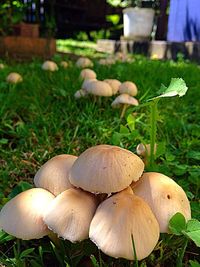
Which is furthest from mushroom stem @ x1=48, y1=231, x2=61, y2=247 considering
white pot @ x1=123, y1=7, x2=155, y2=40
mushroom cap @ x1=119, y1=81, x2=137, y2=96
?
white pot @ x1=123, y1=7, x2=155, y2=40

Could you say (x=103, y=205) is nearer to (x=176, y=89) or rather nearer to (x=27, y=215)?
(x=27, y=215)

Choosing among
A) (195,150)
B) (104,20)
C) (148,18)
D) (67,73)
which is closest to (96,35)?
(104,20)

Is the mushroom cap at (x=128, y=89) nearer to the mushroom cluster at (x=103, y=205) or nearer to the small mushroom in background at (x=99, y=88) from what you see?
the small mushroom in background at (x=99, y=88)

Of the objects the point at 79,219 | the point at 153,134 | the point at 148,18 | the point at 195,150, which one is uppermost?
the point at 148,18

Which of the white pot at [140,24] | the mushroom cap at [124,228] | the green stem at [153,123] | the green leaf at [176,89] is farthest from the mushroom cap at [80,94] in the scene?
the white pot at [140,24]

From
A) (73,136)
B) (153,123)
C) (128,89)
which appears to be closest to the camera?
(153,123)

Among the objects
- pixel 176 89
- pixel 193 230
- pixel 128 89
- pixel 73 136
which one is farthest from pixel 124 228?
pixel 128 89

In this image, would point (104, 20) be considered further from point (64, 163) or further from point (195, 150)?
point (64, 163)
